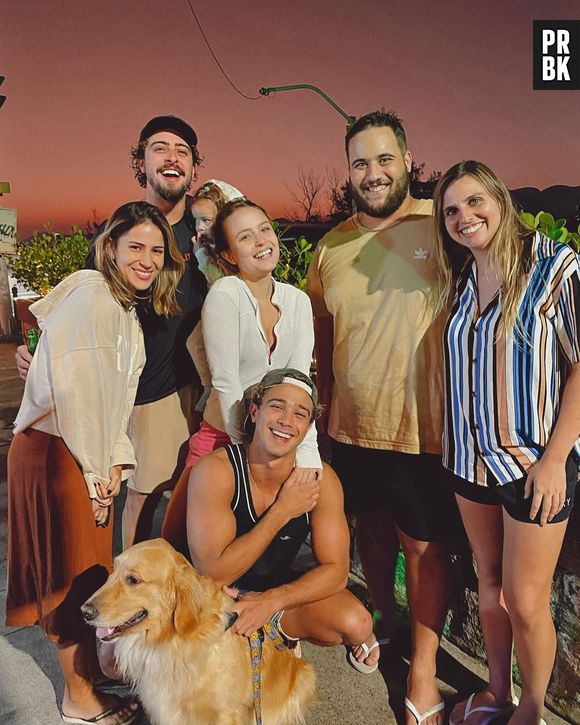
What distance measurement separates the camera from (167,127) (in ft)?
10.8

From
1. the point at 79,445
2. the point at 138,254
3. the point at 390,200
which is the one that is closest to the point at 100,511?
the point at 79,445

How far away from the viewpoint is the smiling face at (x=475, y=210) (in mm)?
2127

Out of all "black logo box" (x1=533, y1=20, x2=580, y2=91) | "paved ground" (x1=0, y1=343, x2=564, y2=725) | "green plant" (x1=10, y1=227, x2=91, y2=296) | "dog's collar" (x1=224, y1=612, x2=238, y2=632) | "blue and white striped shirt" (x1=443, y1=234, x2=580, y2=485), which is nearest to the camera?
"blue and white striped shirt" (x1=443, y1=234, x2=580, y2=485)

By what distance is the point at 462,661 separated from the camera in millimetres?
2947

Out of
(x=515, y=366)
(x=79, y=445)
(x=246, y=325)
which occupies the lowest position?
(x=79, y=445)

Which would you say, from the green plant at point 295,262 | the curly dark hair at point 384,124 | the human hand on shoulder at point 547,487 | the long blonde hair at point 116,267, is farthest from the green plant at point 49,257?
the human hand on shoulder at point 547,487

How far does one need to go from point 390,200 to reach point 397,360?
0.67m

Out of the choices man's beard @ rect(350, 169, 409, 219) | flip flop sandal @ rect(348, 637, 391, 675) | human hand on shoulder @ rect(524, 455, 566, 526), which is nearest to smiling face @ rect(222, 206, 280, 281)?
man's beard @ rect(350, 169, 409, 219)

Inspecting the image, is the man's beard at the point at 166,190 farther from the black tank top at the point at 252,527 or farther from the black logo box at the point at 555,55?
the black logo box at the point at 555,55

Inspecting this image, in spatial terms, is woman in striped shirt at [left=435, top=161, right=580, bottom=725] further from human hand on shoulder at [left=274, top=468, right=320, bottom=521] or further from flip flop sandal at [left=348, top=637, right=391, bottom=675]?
→ flip flop sandal at [left=348, top=637, right=391, bottom=675]

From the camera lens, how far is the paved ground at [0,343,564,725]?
269 centimetres

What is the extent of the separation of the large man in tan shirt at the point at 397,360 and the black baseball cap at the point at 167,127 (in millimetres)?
1091

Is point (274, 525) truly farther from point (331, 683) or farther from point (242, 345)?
point (331, 683)

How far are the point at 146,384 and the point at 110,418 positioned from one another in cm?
55
